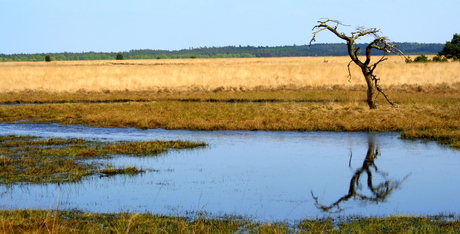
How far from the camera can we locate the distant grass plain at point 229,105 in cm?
852

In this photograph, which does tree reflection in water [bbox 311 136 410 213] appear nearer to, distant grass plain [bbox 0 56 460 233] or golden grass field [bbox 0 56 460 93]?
distant grass plain [bbox 0 56 460 233]

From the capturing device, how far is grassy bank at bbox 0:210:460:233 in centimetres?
809

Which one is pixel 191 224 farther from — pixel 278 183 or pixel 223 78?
pixel 223 78

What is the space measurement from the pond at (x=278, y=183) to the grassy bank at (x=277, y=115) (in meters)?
1.94

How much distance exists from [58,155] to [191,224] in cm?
754

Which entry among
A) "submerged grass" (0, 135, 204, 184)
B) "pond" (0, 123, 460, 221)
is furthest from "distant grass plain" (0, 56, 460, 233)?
"submerged grass" (0, 135, 204, 184)

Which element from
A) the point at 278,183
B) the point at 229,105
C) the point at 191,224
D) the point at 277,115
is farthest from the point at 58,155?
the point at 229,105

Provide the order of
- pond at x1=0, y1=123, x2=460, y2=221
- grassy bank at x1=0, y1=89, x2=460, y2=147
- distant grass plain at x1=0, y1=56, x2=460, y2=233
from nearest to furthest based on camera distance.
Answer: distant grass plain at x1=0, y1=56, x2=460, y2=233 < pond at x1=0, y1=123, x2=460, y2=221 < grassy bank at x1=0, y1=89, x2=460, y2=147

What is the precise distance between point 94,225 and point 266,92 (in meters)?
27.8

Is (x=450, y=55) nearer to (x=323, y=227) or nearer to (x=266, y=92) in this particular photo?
(x=266, y=92)

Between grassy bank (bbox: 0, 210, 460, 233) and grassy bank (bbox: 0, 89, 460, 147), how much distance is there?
890 cm

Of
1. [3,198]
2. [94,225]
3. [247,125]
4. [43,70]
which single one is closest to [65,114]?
[247,125]

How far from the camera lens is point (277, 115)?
74.7ft

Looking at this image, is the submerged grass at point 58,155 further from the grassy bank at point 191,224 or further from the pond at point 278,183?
the grassy bank at point 191,224
